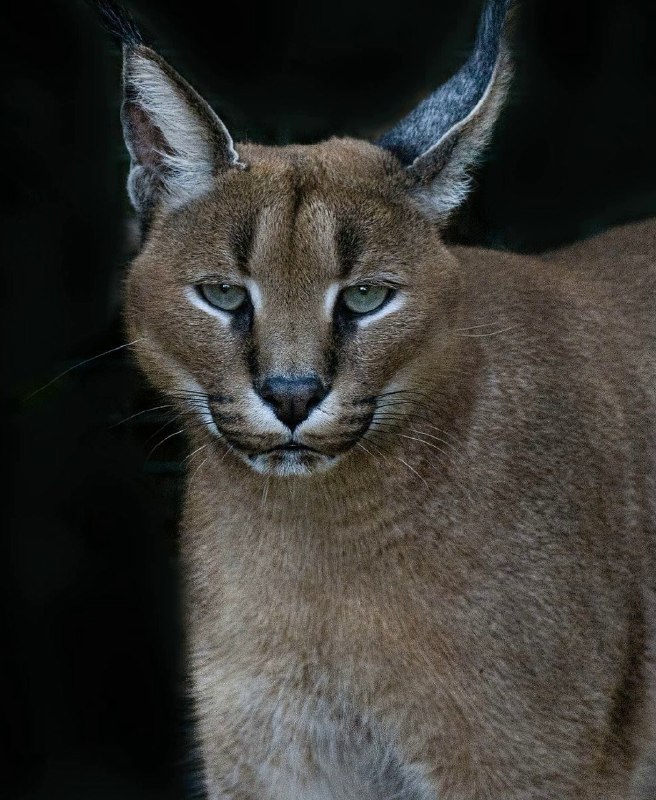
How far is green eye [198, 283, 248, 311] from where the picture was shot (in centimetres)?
291

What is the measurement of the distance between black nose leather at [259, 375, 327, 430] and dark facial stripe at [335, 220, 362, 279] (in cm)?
26

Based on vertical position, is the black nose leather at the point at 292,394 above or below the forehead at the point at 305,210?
below

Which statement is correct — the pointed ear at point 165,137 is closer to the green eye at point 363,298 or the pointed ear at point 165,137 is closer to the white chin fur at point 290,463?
the green eye at point 363,298

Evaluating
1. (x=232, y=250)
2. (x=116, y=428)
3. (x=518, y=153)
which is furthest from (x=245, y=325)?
Answer: (x=518, y=153)

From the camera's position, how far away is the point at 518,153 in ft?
16.4

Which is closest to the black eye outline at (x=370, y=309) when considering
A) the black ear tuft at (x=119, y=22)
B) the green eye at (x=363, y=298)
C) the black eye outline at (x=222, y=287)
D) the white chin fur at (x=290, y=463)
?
the green eye at (x=363, y=298)

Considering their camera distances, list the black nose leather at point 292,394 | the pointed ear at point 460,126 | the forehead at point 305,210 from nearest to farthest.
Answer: the black nose leather at point 292,394
the forehead at point 305,210
the pointed ear at point 460,126

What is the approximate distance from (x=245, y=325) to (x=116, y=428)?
186cm

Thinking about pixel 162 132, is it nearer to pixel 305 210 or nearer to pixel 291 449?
pixel 305 210

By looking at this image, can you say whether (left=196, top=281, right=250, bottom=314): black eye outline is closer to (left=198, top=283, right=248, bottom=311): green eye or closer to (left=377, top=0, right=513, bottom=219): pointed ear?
(left=198, top=283, right=248, bottom=311): green eye

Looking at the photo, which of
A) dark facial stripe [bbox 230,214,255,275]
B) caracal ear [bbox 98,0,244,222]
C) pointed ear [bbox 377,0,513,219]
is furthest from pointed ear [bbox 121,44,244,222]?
pointed ear [bbox 377,0,513,219]

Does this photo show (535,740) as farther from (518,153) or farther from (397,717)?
(518,153)

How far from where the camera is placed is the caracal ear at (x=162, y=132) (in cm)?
293

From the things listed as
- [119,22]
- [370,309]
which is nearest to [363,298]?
[370,309]
